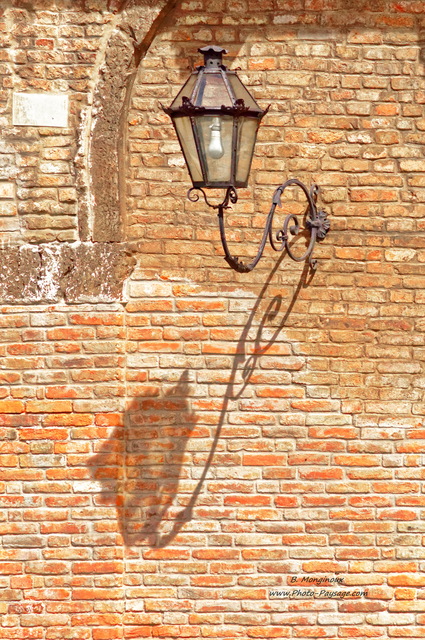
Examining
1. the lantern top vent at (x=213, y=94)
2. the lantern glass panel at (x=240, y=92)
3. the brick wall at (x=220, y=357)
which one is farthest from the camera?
the brick wall at (x=220, y=357)

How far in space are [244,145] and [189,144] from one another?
0.22 m

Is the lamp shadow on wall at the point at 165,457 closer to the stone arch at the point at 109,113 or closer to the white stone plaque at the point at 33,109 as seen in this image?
the stone arch at the point at 109,113

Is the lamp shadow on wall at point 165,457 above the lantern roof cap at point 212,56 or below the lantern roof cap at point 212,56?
below

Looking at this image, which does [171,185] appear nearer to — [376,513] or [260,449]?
[260,449]

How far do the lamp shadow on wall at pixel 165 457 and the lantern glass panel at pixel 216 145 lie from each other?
0.99 meters

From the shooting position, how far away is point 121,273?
4.29 m

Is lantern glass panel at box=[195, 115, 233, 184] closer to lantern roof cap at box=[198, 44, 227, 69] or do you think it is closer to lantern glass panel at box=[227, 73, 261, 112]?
lantern glass panel at box=[227, 73, 261, 112]

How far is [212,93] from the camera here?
140 inches

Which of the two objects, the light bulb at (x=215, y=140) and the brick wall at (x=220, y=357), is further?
the brick wall at (x=220, y=357)

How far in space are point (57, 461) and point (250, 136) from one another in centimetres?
177

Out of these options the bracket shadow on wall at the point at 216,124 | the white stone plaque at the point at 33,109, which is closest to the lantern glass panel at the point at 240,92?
the bracket shadow on wall at the point at 216,124

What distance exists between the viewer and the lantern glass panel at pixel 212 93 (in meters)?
3.52

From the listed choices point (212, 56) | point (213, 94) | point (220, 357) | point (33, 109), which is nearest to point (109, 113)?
point (33, 109)

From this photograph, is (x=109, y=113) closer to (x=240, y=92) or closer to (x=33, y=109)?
(x=33, y=109)
